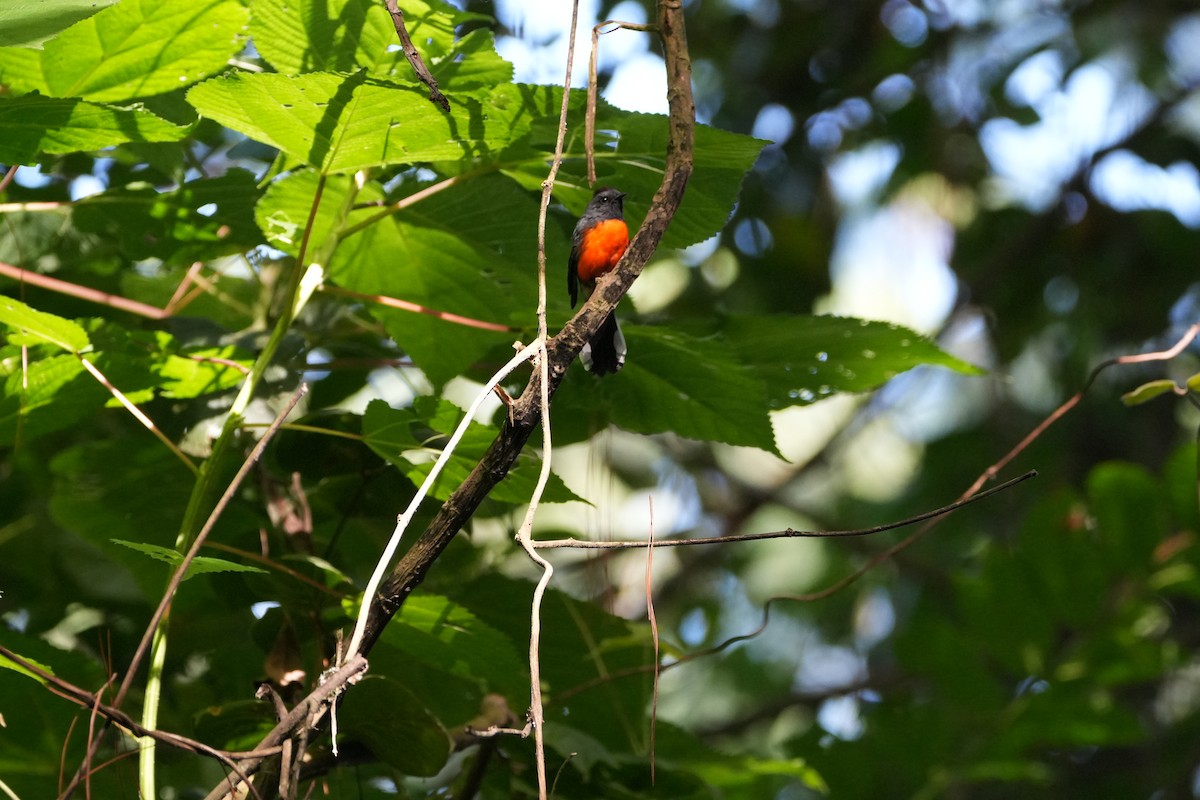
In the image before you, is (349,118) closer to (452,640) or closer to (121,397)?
(121,397)

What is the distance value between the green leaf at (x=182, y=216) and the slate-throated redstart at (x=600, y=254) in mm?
471

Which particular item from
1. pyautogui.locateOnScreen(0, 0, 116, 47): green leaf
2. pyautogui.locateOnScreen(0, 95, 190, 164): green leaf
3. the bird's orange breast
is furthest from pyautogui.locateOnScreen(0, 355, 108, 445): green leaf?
the bird's orange breast

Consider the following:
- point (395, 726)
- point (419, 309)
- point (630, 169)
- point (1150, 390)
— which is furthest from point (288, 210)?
point (1150, 390)

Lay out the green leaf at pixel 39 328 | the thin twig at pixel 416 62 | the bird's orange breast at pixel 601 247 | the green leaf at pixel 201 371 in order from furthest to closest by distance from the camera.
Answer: the bird's orange breast at pixel 601 247
the green leaf at pixel 201 371
the green leaf at pixel 39 328
the thin twig at pixel 416 62

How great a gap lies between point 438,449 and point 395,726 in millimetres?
350

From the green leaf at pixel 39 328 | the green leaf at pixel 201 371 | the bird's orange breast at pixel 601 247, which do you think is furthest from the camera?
the bird's orange breast at pixel 601 247

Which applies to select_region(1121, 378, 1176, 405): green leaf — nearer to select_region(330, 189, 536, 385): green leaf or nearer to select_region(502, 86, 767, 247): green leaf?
select_region(502, 86, 767, 247): green leaf

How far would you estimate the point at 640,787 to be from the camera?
1574 mm

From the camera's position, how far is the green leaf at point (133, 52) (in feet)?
4.21

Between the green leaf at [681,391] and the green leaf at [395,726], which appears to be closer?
the green leaf at [395,726]

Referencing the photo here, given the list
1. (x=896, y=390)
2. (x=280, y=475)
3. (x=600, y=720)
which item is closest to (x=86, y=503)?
(x=280, y=475)

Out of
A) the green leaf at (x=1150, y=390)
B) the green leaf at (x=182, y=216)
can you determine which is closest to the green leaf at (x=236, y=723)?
the green leaf at (x=182, y=216)

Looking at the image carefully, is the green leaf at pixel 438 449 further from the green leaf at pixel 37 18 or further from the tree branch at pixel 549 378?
the green leaf at pixel 37 18

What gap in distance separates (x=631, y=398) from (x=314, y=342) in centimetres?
56
